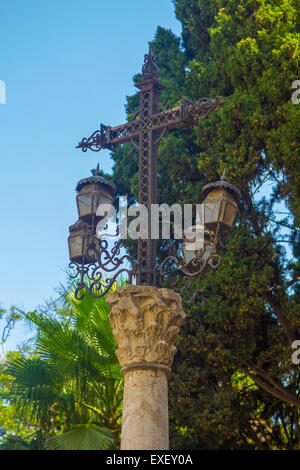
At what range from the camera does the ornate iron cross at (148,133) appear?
5133 millimetres

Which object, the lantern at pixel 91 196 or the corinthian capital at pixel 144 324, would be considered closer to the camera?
the corinthian capital at pixel 144 324

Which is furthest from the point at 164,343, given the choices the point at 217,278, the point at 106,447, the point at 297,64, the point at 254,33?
the point at 254,33

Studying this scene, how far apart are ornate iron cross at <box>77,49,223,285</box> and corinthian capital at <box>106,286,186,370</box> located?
286mm

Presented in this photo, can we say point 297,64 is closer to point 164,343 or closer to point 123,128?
point 123,128

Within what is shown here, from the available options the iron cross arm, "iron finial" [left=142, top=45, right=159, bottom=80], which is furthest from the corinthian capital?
"iron finial" [left=142, top=45, right=159, bottom=80]

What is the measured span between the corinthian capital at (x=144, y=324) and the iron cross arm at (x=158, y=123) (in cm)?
194

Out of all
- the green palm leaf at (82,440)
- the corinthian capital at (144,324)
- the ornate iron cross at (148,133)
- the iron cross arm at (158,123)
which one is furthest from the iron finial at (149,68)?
the green palm leaf at (82,440)

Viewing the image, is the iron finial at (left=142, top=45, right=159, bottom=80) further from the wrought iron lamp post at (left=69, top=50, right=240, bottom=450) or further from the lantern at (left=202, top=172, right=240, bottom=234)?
the lantern at (left=202, top=172, right=240, bottom=234)

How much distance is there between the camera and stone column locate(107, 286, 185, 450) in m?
4.32

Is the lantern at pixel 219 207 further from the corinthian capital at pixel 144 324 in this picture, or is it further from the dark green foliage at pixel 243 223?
the dark green foliage at pixel 243 223

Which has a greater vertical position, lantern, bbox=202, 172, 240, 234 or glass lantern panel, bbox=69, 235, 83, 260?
lantern, bbox=202, 172, 240, 234

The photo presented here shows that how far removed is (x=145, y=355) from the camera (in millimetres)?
4613

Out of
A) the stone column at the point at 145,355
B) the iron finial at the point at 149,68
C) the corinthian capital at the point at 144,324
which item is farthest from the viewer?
the iron finial at the point at 149,68

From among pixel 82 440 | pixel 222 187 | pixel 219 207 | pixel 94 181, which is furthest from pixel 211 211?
pixel 82 440
